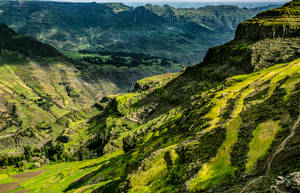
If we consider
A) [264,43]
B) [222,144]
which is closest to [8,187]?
A: [222,144]

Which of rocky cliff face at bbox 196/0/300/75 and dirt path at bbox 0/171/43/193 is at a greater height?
rocky cliff face at bbox 196/0/300/75

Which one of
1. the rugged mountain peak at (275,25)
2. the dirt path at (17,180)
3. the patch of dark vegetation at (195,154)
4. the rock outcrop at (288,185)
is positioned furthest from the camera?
the dirt path at (17,180)

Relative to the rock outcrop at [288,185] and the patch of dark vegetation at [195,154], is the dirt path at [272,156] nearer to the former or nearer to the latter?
the rock outcrop at [288,185]

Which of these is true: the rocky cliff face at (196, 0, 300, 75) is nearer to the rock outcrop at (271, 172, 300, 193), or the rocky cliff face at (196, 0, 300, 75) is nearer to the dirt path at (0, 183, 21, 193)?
the rock outcrop at (271, 172, 300, 193)

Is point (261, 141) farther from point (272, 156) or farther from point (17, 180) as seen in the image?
point (17, 180)

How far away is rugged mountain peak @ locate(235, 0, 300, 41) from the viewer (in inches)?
4579

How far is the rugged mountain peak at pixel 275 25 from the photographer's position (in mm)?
116306

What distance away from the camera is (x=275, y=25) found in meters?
120

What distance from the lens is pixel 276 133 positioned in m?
42.5

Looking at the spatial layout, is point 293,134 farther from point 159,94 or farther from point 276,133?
point 159,94

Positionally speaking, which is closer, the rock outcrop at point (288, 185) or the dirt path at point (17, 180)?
the rock outcrop at point (288, 185)

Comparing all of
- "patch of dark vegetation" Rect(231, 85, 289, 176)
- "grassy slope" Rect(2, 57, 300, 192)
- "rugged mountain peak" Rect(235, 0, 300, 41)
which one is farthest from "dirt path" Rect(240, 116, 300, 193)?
"rugged mountain peak" Rect(235, 0, 300, 41)

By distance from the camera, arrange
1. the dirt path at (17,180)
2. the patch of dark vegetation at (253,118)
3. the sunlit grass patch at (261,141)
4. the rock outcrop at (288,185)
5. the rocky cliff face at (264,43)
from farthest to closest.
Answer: the dirt path at (17,180) < the rocky cliff face at (264,43) < the patch of dark vegetation at (253,118) < the sunlit grass patch at (261,141) < the rock outcrop at (288,185)

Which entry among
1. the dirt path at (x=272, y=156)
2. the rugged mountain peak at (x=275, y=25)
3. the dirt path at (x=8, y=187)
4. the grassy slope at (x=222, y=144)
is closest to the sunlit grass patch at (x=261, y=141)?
the grassy slope at (x=222, y=144)
